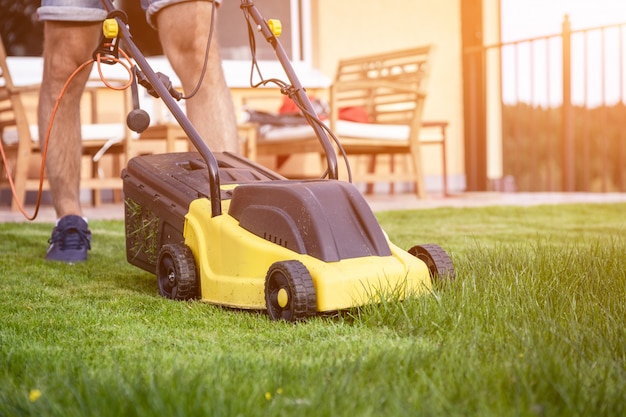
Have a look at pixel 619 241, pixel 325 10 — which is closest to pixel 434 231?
pixel 619 241

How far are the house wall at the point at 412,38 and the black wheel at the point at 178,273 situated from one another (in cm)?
491

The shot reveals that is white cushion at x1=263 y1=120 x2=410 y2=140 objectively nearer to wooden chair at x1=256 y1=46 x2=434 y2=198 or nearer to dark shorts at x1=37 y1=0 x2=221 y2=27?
wooden chair at x1=256 y1=46 x2=434 y2=198

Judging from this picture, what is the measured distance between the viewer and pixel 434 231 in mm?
3350

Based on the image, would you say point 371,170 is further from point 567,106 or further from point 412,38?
point 567,106

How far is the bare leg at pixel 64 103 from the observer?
99.8 inches

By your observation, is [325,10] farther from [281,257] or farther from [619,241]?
[281,257]

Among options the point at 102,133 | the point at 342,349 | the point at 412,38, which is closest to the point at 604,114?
the point at 412,38

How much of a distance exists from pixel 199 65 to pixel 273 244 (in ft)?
2.82

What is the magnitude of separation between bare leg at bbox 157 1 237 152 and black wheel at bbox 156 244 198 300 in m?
0.54

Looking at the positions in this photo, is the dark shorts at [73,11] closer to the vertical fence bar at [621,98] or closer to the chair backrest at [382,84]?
the chair backrest at [382,84]

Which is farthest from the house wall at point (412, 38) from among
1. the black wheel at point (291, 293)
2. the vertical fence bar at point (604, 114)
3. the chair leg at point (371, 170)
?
the black wheel at point (291, 293)

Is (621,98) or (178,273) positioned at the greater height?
(621,98)

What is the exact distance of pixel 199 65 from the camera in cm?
234

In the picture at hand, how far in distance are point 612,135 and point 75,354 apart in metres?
10.5
